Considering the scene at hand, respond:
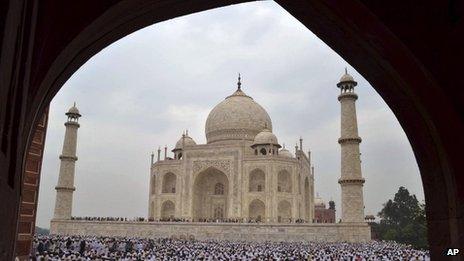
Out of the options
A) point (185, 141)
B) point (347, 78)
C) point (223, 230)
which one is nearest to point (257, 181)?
point (223, 230)

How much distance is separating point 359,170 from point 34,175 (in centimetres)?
2123

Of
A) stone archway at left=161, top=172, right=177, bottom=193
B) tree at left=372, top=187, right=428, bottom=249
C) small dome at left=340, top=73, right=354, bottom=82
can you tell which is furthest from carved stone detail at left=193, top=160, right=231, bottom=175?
tree at left=372, top=187, right=428, bottom=249

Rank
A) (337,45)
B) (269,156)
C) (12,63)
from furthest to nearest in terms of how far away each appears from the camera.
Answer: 1. (269,156)
2. (337,45)
3. (12,63)

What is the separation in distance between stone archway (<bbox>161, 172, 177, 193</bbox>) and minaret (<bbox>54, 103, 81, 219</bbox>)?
7816 millimetres

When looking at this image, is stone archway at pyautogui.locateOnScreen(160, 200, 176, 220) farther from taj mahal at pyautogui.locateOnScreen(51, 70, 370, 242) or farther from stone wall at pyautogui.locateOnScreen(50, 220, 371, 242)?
stone wall at pyautogui.locateOnScreen(50, 220, 371, 242)

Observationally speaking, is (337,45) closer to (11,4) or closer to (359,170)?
(11,4)

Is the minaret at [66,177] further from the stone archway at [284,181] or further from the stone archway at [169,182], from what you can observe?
the stone archway at [284,181]

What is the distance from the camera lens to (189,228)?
30328mm

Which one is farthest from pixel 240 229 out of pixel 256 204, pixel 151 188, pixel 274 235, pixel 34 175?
pixel 34 175

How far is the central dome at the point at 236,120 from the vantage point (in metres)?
41.2

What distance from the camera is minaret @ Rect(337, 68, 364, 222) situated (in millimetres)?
26625

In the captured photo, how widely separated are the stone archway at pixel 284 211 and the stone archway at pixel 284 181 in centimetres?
105

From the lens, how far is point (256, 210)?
3550cm

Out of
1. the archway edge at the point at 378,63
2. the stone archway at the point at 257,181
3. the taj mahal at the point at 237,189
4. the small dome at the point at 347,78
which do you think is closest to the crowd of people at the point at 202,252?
the taj mahal at the point at 237,189
